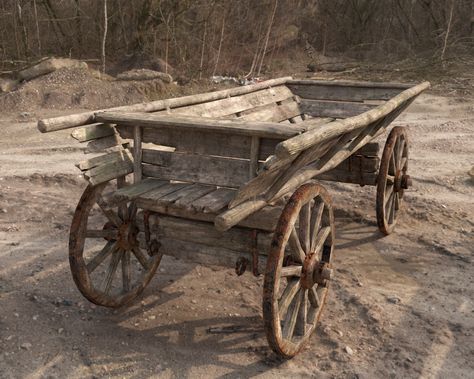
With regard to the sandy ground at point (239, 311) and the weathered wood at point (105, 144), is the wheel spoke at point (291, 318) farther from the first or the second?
the weathered wood at point (105, 144)

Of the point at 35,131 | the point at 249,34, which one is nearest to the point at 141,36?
the point at 249,34

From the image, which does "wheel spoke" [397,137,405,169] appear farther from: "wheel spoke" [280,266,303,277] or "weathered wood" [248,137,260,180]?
"weathered wood" [248,137,260,180]

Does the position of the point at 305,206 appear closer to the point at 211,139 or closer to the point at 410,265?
the point at 211,139

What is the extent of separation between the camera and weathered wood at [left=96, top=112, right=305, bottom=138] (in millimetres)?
3109

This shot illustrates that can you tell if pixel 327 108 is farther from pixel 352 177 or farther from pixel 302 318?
pixel 302 318

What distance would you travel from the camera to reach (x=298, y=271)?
3.43 meters

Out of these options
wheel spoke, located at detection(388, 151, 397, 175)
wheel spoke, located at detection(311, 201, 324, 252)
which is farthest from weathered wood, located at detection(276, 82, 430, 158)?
wheel spoke, located at detection(388, 151, 397, 175)

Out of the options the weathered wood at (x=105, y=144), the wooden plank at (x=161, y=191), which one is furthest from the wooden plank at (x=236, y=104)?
the wooden plank at (x=161, y=191)

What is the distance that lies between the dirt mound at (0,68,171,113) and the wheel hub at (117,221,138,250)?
8.18 meters

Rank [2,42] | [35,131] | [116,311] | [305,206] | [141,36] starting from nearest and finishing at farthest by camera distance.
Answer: [305,206]
[116,311]
[35,131]
[2,42]
[141,36]

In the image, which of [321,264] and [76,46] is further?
[76,46]

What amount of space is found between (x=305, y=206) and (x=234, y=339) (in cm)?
105

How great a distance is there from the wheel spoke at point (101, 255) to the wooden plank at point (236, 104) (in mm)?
1203

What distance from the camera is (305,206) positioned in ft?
11.3
